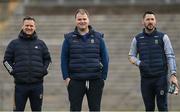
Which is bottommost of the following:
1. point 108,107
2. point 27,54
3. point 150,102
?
point 108,107

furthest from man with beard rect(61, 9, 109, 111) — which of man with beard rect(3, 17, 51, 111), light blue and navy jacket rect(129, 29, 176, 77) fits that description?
light blue and navy jacket rect(129, 29, 176, 77)

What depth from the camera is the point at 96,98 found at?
10430mm

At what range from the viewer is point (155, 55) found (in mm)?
10758

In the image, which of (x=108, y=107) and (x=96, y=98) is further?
(x=108, y=107)

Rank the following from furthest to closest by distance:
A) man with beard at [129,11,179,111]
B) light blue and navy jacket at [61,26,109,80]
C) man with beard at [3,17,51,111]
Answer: man with beard at [129,11,179,111] < man with beard at [3,17,51,111] < light blue and navy jacket at [61,26,109,80]

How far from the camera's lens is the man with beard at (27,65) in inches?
418

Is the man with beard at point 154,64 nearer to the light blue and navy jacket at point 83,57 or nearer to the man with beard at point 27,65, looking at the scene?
the light blue and navy jacket at point 83,57

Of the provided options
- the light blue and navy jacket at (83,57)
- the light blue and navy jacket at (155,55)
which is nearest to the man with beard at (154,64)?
the light blue and navy jacket at (155,55)

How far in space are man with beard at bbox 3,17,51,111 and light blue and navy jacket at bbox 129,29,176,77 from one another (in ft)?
5.16

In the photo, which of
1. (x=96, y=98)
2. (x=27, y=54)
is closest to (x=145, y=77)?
(x=96, y=98)

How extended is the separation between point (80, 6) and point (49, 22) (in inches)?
107

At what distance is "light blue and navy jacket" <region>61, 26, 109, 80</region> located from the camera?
10359 millimetres

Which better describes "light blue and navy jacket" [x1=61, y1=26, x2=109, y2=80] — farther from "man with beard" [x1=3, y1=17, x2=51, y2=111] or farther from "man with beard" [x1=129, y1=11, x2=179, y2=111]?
"man with beard" [x1=129, y1=11, x2=179, y2=111]

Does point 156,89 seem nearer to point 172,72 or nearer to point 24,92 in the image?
point 172,72
